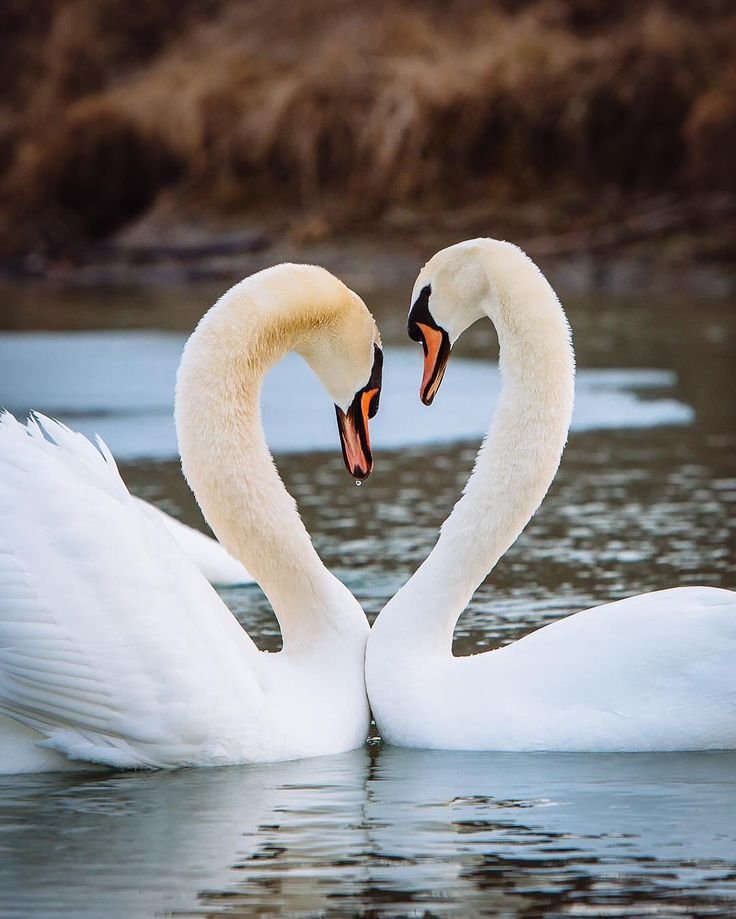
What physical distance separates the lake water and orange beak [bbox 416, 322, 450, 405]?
87 cm

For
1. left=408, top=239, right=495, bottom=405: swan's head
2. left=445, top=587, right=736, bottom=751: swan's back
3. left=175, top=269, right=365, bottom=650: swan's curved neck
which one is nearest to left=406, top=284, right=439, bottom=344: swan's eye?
left=408, top=239, right=495, bottom=405: swan's head

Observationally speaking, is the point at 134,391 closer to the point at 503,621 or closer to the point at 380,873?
the point at 503,621

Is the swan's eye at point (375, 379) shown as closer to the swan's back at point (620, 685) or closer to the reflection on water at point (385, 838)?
the swan's back at point (620, 685)

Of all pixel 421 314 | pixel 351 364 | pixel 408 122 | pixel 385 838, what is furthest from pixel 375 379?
pixel 408 122

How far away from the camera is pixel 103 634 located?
4.05m

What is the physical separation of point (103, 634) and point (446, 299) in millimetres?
1280

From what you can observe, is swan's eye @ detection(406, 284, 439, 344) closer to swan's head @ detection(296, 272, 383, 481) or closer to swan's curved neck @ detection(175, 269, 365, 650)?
swan's head @ detection(296, 272, 383, 481)

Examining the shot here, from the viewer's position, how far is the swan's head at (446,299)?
Result: 15.3 feet

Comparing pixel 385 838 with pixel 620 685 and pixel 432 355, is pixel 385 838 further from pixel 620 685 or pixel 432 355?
pixel 432 355

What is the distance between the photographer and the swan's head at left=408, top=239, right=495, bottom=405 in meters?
4.67

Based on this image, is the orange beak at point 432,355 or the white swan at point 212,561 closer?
the orange beak at point 432,355

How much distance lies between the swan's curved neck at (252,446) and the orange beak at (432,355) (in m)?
0.28

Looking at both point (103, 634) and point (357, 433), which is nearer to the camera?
point (103, 634)

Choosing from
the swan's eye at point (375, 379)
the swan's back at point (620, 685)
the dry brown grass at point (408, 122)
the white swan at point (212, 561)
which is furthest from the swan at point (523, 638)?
the dry brown grass at point (408, 122)
